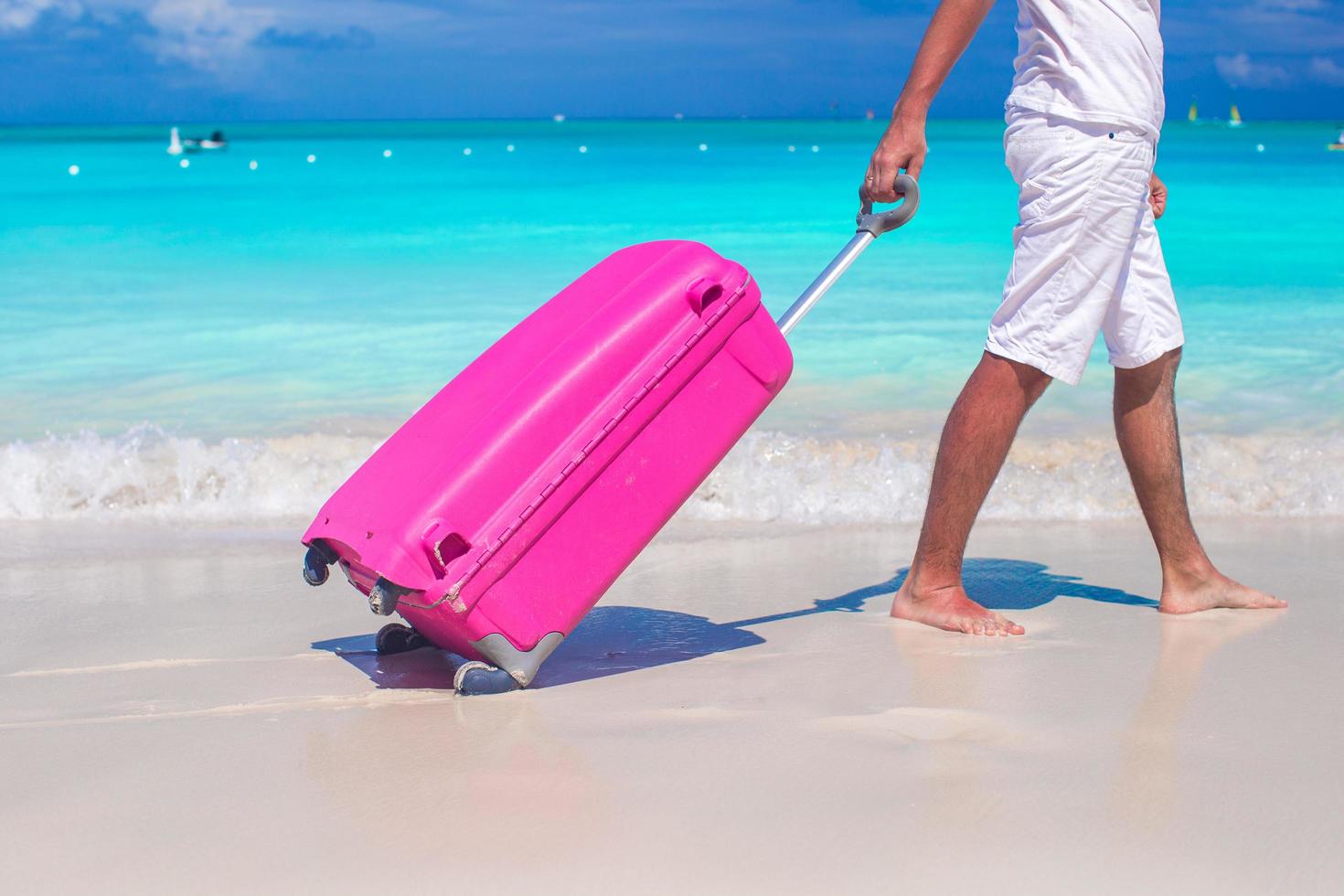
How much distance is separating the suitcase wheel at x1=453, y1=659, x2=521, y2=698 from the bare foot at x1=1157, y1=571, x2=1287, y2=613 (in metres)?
1.26

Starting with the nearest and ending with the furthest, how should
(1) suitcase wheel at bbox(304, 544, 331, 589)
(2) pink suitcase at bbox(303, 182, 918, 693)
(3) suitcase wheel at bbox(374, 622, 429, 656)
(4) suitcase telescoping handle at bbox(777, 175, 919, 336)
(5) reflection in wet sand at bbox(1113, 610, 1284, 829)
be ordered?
(5) reflection in wet sand at bbox(1113, 610, 1284, 829)
(2) pink suitcase at bbox(303, 182, 918, 693)
(1) suitcase wheel at bbox(304, 544, 331, 589)
(4) suitcase telescoping handle at bbox(777, 175, 919, 336)
(3) suitcase wheel at bbox(374, 622, 429, 656)

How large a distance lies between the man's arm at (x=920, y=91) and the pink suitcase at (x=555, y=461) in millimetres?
291

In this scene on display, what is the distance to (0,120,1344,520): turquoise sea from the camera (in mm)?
3883

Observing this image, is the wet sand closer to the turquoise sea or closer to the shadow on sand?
the shadow on sand

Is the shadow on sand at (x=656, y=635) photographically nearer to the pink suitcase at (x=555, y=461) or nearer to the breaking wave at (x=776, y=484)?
the pink suitcase at (x=555, y=461)

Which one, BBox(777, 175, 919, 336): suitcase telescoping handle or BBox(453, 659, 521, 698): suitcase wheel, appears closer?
BBox(453, 659, 521, 698): suitcase wheel

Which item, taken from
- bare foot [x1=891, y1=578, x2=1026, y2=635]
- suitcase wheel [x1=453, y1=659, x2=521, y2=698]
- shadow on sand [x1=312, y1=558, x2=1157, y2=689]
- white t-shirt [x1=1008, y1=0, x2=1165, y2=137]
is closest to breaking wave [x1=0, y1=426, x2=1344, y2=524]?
shadow on sand [x1=312, y1=558, x2=1157, y2=689]

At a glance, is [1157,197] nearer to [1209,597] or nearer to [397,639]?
[1209,597]

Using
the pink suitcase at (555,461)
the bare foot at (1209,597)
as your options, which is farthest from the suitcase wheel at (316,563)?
the bare foot at (1209,597)

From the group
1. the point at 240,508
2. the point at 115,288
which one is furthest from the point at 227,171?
the point at 240,508

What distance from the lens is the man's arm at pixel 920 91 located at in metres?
2.31

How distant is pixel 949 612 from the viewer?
8.18ft

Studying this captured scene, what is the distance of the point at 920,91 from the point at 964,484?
2.22 ft

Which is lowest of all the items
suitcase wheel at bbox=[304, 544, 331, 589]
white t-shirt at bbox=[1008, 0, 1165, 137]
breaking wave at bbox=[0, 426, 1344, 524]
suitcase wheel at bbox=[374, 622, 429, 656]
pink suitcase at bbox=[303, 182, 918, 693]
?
breaking wave at bbox=[0, 426, 1344, 524]
